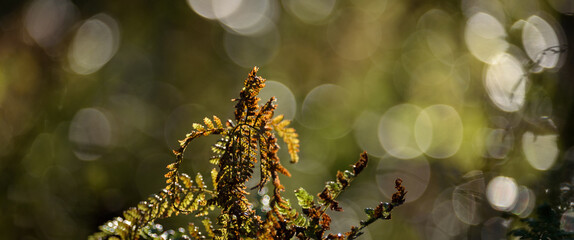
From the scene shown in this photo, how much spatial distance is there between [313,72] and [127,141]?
2094mm

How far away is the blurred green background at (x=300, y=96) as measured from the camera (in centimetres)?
250

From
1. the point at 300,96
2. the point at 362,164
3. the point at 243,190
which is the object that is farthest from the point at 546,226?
the point at 300,96

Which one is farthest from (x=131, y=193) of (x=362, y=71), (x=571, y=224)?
(x=571, y=224)

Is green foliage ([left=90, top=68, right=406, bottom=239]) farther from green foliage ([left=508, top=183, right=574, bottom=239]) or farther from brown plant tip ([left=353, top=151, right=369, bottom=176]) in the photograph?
green foliage ([left=508, top=183, right=574, bottom=239])

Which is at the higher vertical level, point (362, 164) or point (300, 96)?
point (300, 96)

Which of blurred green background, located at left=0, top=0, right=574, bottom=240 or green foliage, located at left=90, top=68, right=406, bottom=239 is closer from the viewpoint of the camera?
green foliage, located at left=90, top=68, right=406, bottom=239

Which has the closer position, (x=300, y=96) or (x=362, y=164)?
(x=362, y=164)

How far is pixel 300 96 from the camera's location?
18.5ft

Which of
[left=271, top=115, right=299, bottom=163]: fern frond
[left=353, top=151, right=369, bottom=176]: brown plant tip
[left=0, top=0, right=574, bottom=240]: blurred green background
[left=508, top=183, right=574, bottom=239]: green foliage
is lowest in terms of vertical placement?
[left=508, top=183, right=574, bottom=239]: green foliage

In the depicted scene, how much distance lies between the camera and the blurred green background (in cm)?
250

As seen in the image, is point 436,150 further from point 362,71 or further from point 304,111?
point 304,111

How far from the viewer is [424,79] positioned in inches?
195

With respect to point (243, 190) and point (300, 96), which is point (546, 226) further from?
point (300, 96)

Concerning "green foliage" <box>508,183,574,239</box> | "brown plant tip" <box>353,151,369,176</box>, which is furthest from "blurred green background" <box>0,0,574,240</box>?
"brown plant tip" <box>353,151,369,176</box>
